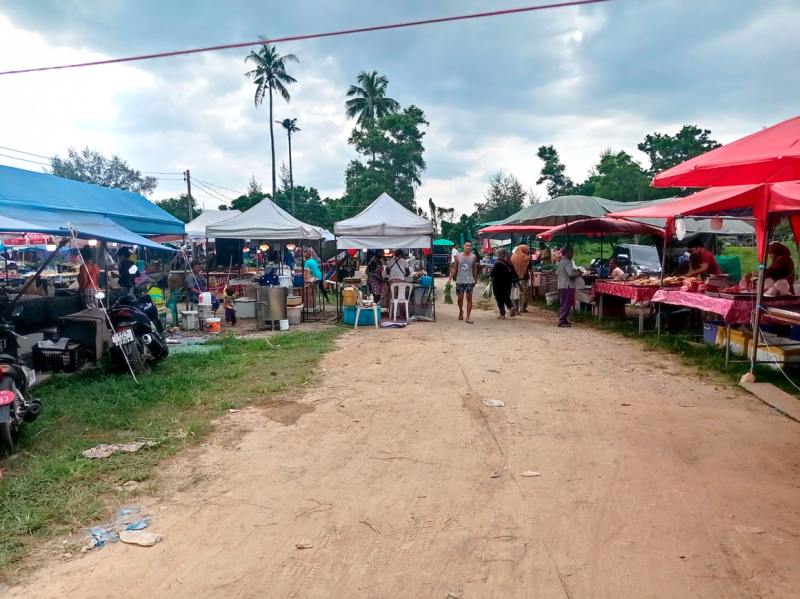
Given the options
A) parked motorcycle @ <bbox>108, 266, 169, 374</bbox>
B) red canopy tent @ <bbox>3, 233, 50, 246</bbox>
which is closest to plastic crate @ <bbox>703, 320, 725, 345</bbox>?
parked motorcycle @ <bbox>108, 266, 169, 374</bbox>

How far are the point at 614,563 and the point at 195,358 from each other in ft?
23.7

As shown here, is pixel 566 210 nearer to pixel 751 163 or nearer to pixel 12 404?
pixel 751 163

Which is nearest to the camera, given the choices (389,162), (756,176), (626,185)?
(756,176)

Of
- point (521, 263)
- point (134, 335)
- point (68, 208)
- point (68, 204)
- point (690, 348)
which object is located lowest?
point (690, 348)

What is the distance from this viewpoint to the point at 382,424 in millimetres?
5418

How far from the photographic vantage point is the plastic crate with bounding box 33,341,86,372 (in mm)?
7078

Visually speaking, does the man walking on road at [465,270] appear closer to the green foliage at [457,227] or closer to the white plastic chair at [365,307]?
the white plastic chair at [365,307]

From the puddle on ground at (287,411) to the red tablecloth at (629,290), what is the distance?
7.02 metres

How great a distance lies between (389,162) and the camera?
39.2 m

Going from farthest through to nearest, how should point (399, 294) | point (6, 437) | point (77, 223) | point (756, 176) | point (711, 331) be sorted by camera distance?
point (399, 294)
point (711, 331)
point (77, 223)
point (756, 176)
point (6, 437)

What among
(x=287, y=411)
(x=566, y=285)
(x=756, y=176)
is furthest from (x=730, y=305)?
(x=287, y=411)

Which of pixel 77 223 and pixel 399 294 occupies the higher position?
pixel 77 223

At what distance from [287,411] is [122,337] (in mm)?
2773

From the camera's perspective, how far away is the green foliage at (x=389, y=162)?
38438 mm
